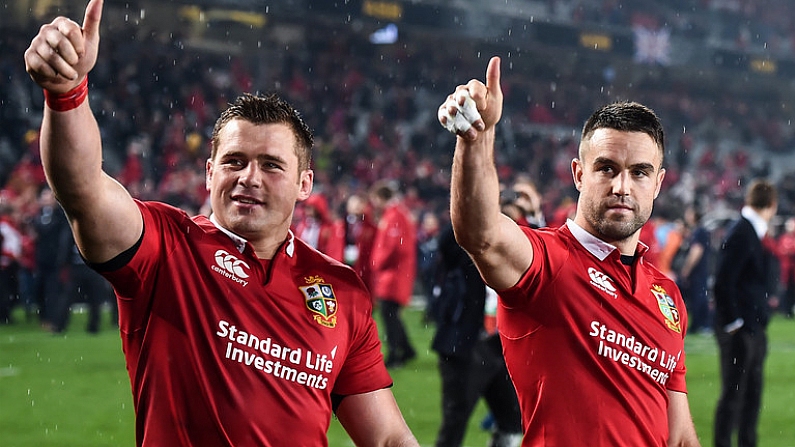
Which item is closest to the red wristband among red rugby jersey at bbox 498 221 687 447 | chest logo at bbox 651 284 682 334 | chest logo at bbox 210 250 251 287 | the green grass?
chest logo at bbox 210 250 251 287

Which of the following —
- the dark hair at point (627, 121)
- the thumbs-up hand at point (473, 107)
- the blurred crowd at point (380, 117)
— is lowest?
the thumbs-up hand at point (473, 107)

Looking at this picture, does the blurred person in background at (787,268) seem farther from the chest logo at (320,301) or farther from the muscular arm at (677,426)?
the chest logo at (320,301)

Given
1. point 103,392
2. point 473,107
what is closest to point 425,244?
point 103,392

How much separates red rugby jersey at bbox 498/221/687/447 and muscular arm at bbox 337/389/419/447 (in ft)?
1.47

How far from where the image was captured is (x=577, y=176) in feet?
12.2

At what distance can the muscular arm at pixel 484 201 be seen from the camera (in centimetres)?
282

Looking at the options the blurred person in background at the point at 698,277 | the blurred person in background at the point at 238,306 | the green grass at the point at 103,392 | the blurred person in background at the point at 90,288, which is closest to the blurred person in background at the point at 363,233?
the green grass at the point at 103,392

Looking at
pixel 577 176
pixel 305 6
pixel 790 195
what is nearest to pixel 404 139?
pixel 305 6

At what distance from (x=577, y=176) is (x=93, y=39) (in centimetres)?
186

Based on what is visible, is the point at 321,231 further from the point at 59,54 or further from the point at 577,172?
the point at 59,54

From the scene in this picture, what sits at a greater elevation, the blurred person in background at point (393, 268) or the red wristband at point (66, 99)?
the red wristband at point (66, 99)

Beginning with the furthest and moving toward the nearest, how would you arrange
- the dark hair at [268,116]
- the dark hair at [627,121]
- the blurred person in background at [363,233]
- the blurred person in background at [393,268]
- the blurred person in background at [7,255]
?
the blurred person in background at [7,255] < the blurred person in background at [363,233] < the blurred person in background at [393,268] < the dark hair at [627,121] < the dark hair at [268,116]

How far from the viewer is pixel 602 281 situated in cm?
352

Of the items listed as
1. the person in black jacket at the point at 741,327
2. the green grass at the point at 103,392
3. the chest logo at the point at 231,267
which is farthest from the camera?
the green grass at the point at 103,392
